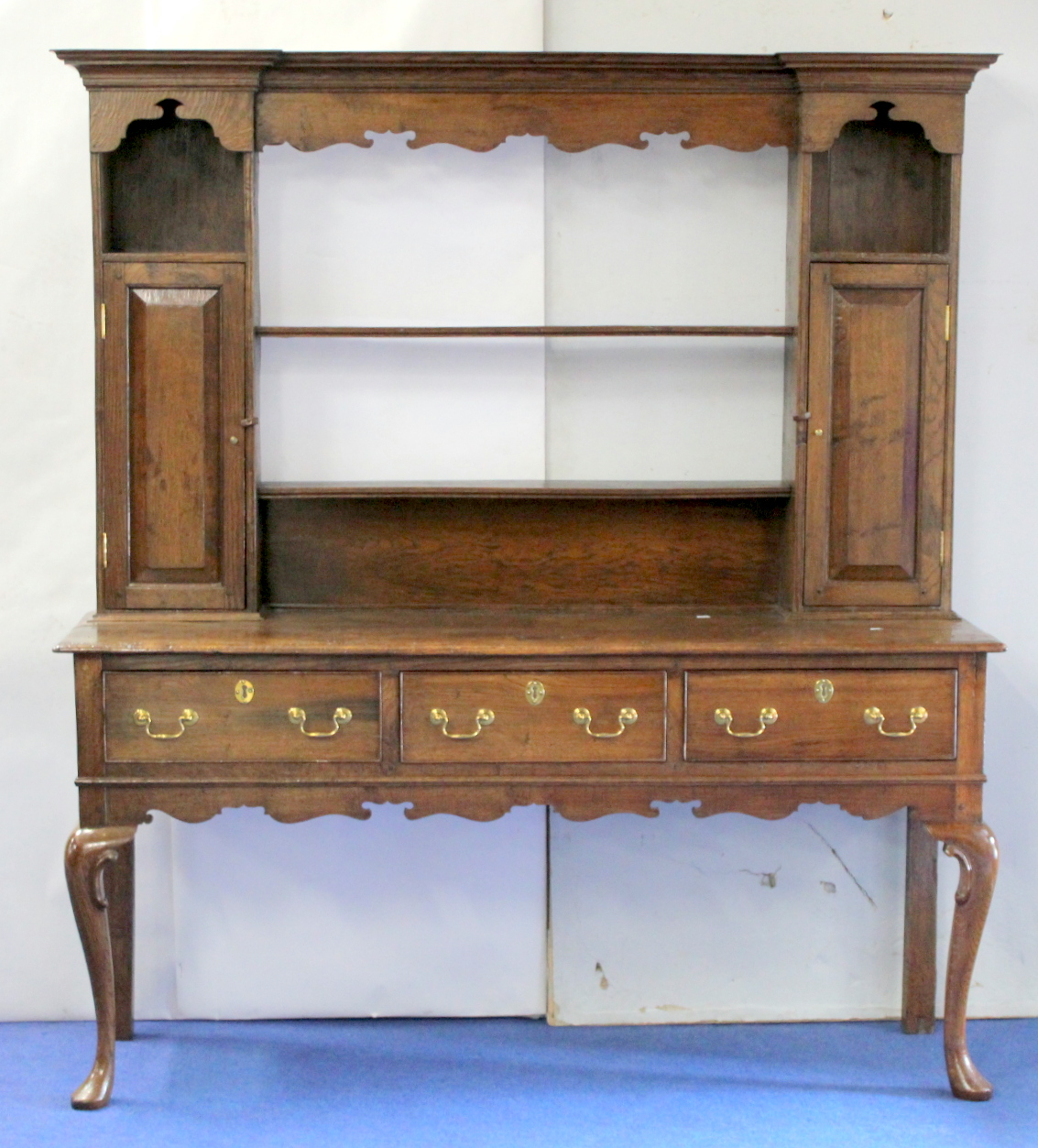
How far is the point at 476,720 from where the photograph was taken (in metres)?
2.65

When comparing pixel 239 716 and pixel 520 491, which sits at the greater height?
pixel 520 491

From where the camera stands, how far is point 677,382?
10.3 feet

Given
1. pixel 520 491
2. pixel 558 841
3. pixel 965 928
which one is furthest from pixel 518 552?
pixel 965 928

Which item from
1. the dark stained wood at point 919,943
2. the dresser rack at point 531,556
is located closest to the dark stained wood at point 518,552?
the dresser rack at point 531,556

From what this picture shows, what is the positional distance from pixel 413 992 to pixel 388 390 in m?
1.45

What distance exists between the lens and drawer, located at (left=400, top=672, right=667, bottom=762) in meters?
2.65

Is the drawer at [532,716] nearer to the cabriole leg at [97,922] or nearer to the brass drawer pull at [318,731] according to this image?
the brass drawer pull at [318,731]

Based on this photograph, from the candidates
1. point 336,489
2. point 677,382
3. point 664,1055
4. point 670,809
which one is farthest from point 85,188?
point 664,1055

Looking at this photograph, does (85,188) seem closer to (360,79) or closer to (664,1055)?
(360,79)

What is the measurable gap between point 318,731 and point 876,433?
1.36 meters

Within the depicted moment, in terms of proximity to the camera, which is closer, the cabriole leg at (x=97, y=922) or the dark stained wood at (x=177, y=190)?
the cabriole leg at (x=97, y=922)

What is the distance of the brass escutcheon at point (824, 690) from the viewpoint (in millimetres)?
2660

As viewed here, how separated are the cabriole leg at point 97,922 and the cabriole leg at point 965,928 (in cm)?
166

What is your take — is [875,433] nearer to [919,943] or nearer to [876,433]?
[876,433]
